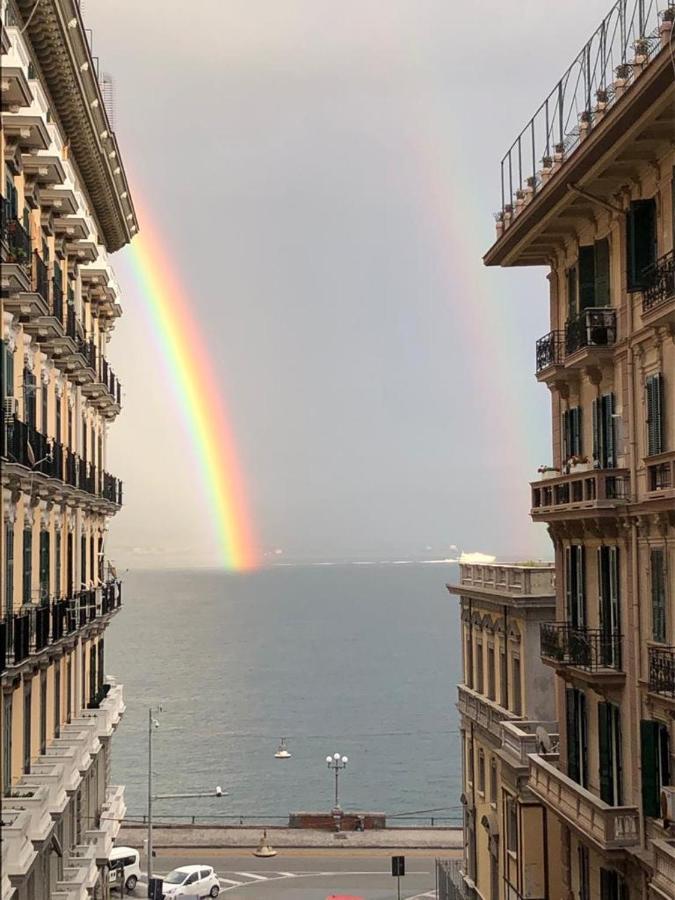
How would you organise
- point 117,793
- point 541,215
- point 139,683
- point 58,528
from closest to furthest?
point 541,215 → point 58,528 → point 117,793 → point 139,683

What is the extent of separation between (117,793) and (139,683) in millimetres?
150928

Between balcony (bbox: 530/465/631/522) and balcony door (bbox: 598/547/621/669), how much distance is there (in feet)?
3.94

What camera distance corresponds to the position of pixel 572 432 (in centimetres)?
3192

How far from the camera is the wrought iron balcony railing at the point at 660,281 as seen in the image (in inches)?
936

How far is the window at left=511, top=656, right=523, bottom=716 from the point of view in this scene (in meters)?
39.7

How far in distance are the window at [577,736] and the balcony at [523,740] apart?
12.8ft

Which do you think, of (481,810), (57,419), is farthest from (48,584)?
(481,810)

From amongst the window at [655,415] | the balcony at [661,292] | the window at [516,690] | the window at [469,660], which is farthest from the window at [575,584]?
the window at [469,660]

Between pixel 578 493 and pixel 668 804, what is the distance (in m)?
8.06

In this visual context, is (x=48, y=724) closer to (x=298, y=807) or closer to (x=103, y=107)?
(x=103, y=107)

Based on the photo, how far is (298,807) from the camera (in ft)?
347

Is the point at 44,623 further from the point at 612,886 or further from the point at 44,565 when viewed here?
the point at 612,886

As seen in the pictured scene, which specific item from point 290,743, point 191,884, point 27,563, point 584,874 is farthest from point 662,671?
point 290,743

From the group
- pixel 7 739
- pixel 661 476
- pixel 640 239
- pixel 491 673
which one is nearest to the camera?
pixel 661 476
